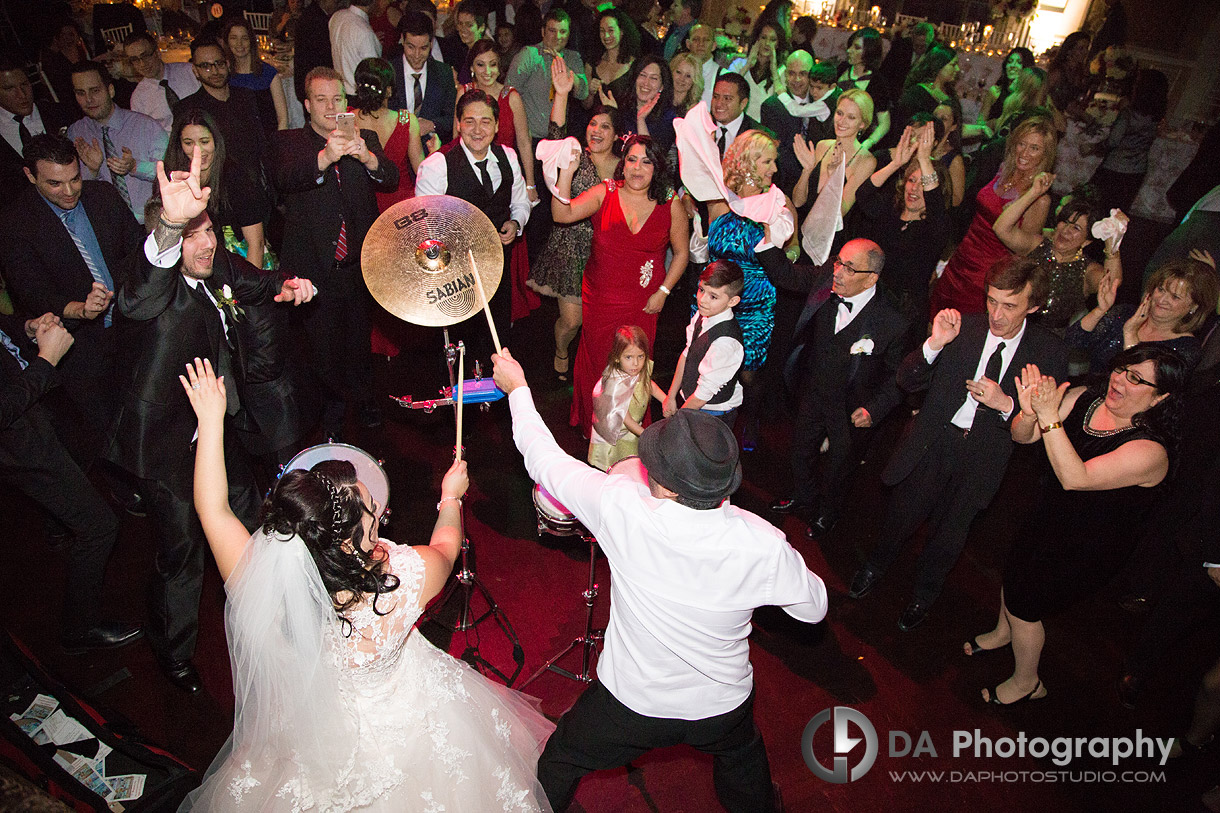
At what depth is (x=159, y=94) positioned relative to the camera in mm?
5410

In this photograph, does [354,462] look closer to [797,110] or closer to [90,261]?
[90,261]

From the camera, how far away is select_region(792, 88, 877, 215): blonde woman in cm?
530

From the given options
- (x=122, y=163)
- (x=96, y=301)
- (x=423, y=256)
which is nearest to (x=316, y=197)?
(x=96, y=301)

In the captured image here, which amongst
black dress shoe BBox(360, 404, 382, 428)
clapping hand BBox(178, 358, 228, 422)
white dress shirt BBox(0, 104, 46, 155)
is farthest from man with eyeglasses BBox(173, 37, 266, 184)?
clapping hand BBox(178, 358, 228, 422)

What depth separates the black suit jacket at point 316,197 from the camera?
4.14 metres

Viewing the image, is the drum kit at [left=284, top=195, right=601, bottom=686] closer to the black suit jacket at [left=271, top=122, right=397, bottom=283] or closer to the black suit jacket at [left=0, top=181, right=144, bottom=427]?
the black suit jacket at [left=0, top=181, right=144, bottom=427]

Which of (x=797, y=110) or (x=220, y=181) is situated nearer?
(x=220, y=181)

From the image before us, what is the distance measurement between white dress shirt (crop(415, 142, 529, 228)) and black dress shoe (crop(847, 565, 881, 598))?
3.22 meters

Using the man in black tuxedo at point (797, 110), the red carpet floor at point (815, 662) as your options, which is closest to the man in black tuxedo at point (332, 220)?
the red carpet floor at point (815, 662)

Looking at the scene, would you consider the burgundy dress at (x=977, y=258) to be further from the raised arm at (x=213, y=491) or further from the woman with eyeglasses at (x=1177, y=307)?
the raised arm at (x=213, y=491)

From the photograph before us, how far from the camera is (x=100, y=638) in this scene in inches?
134

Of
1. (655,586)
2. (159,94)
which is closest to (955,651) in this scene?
(655,586)

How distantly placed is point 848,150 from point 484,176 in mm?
2830

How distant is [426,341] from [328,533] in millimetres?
4174
